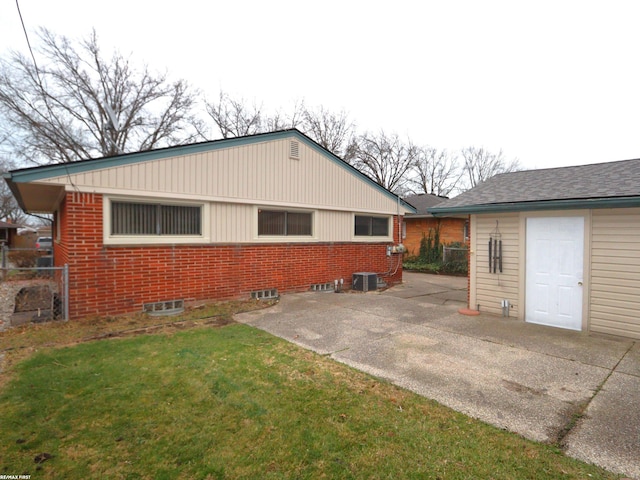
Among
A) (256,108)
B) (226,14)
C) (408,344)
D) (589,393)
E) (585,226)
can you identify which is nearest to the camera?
(589,393)

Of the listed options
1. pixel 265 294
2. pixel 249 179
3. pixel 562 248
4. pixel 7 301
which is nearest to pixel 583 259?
pixel 562 248

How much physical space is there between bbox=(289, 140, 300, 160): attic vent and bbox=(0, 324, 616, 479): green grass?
6.60 meters

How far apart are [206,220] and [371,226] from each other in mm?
6321

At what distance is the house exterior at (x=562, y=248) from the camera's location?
5801 millimetres

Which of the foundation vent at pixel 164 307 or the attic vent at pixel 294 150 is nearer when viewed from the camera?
the foundation vent at pixel 164 307

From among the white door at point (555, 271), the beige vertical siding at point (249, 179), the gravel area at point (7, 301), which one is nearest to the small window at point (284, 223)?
the beige vertical siding at point (249, 179)

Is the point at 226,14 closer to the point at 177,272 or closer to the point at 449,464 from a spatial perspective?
the point at 177,272

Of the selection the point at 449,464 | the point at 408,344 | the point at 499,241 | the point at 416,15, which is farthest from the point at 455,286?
the point at 449,464

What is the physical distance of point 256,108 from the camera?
27.4m

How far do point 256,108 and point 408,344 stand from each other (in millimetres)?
26437

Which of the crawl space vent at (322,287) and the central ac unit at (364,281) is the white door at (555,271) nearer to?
the central ac unit at (364,281)

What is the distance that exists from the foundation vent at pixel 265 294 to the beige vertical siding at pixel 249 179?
250 cm

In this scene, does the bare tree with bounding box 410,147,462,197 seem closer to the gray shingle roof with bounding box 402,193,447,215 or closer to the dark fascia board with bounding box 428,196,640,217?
the gray shingle roof with bounding box 402,193,447,215

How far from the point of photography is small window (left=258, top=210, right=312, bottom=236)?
9.14 m
